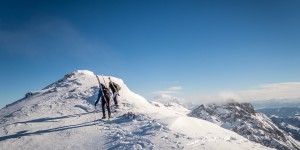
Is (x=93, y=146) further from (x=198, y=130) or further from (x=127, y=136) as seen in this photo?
(x=198, y=130)

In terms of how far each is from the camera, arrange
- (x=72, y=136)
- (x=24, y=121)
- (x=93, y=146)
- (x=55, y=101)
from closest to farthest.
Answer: (x=93, y=146) → (x=72, y=136) → (x=24, y=121) → (x=55, y=101)

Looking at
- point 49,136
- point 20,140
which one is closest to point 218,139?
point 49,136

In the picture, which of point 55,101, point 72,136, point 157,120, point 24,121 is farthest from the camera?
point 55,101

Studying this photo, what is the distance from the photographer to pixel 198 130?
14625 millimetres

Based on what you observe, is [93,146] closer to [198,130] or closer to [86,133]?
[86,133]

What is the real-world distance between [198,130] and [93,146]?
6653 millimetres

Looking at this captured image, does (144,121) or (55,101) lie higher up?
(55,101)

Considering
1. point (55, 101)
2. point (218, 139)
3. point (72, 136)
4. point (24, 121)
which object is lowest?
point (218, 139)

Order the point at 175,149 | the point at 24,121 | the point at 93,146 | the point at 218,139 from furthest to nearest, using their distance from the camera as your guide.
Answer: the point at 24,121 < the point at 218,139 < the point at 93,146 < the point at 175,149

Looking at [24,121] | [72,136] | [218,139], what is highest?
[24,121]

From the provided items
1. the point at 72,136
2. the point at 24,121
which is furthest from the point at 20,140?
the point at 24,121

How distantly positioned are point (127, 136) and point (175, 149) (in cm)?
347

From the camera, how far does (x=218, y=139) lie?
519 inches

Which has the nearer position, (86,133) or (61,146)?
(61,146)
